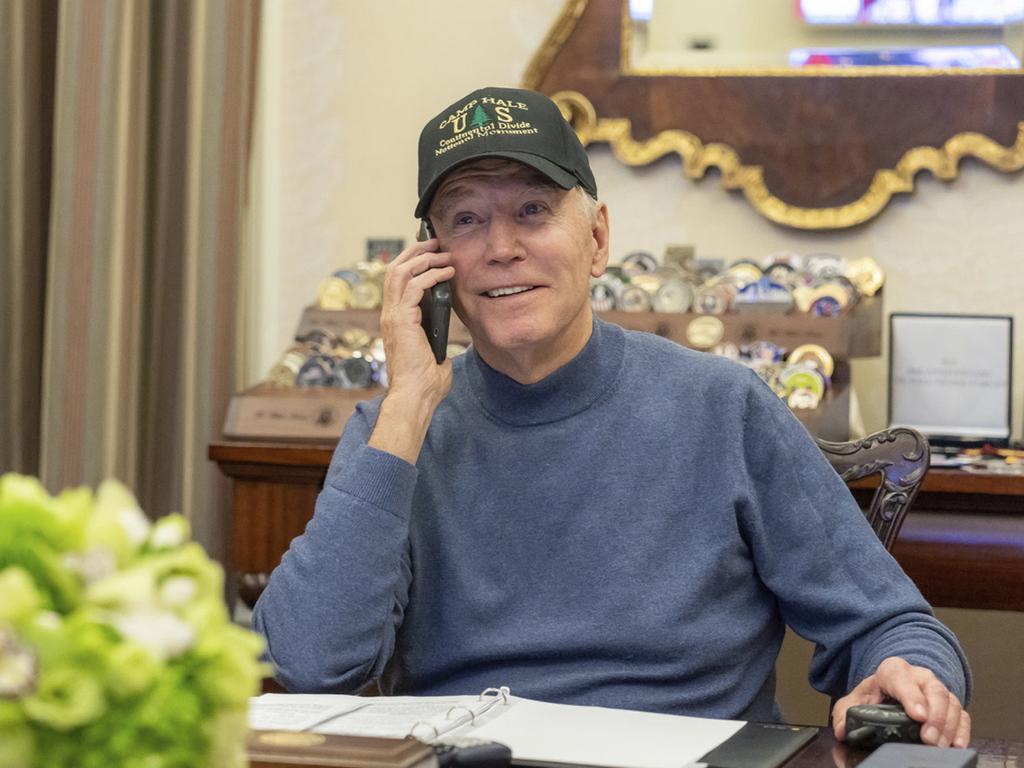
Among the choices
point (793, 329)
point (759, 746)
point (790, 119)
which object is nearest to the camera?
point (759, 746)

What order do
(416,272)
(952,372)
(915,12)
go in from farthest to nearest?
(915,12), (952,372), (416,272)

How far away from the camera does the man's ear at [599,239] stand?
5.93ft

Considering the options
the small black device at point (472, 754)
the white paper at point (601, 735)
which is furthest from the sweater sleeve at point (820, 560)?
the small black device at point (472, 754)

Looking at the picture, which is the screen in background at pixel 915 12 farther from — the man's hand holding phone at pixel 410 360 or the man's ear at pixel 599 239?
the man's hand holding phone at pixel 410 360

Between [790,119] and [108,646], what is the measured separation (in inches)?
122

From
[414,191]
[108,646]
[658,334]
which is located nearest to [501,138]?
[108,646]

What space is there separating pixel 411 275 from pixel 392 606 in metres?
0.42

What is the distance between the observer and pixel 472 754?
109 cm

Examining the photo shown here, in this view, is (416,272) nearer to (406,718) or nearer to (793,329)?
(406,718)

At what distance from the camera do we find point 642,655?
1.59 meters

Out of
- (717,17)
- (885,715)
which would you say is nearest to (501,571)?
(885,715)

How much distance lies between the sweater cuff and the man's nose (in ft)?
0.93

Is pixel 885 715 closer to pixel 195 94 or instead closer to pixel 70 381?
pixel 70 381

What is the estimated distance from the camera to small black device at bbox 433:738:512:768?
1.08m
